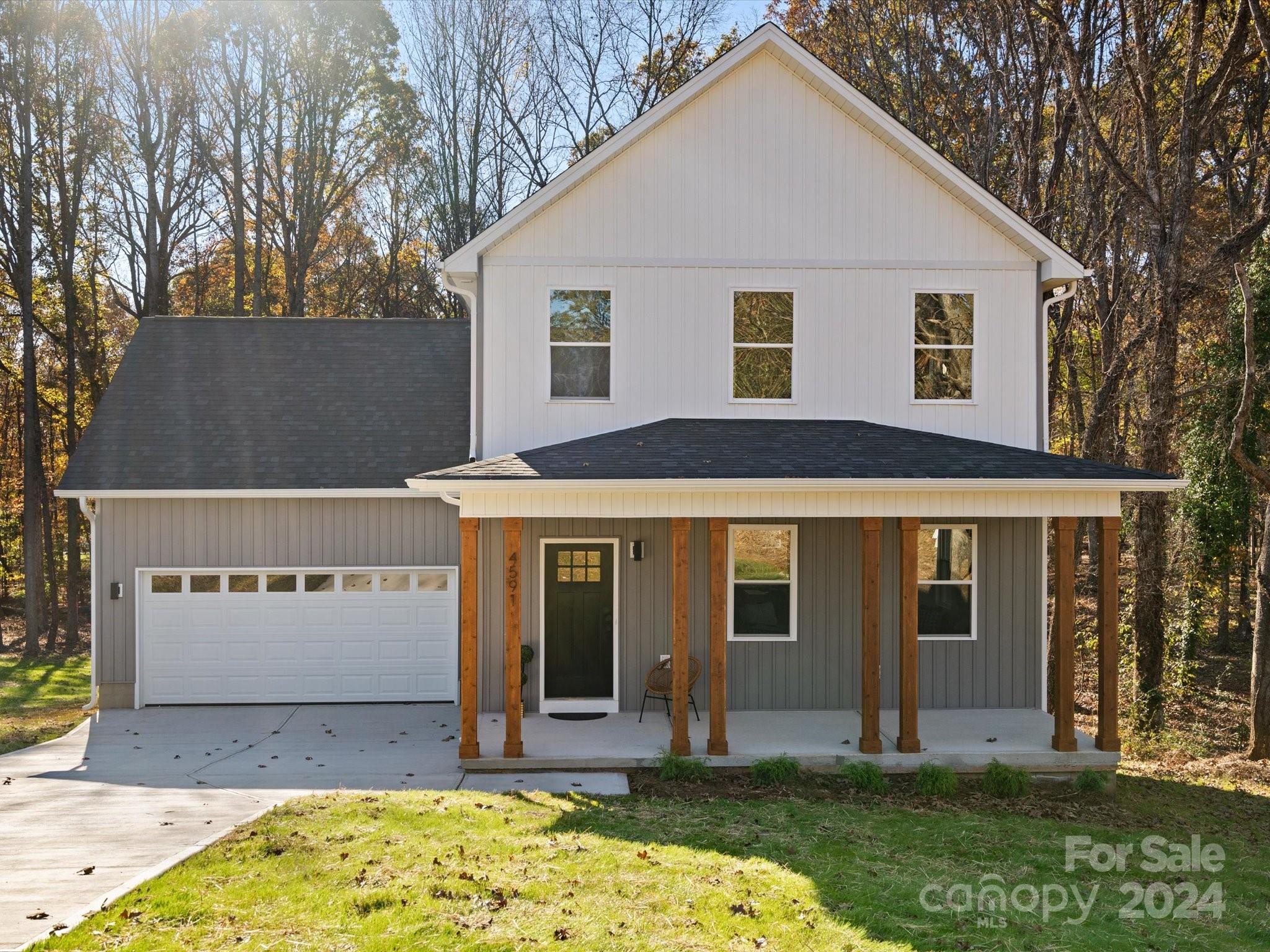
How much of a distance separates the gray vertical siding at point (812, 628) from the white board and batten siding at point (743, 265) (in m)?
1.49

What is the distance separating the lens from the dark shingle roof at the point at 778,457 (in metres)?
9.66

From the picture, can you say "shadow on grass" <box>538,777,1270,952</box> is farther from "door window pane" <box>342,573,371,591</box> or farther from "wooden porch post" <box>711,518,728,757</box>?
"door window pane" <box>342,573,371,591</box>

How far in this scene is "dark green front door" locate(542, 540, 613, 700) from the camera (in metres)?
11.9

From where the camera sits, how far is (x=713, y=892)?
6.12 meters

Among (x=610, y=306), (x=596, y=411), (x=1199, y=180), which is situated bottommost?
(x=596, y=411)

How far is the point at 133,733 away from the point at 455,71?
1955 centimetres

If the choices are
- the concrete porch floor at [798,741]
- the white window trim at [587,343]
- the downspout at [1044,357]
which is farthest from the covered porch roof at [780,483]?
the concrete porch floor at [798,741]

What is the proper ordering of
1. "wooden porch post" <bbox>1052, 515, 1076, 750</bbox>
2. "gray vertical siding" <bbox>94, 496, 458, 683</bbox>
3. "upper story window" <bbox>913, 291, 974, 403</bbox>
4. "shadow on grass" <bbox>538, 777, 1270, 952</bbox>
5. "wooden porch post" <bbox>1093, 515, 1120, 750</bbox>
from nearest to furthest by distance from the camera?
"shadow on grass" <bbox>538, 777, 1270, 952</bbox> → "wooden porch post" <bbox>1052, 515, 1076, 750</bbox> → "wooden porch post" <bbox>1093, 515, 1120, 750</bbox> → "upper story window" <bbox>913, 291, 974, 403</bbox> → "gray vertical siding" <bbox>94, 496, 458, 683</bbox>

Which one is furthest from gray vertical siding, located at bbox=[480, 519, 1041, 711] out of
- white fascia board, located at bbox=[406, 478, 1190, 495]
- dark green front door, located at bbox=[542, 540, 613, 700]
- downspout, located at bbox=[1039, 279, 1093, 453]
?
white fascia board, located at bbox=[406, 478, 1190, 495]

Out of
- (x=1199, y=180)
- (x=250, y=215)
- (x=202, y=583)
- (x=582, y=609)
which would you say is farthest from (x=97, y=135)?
(x=1199, y=180)

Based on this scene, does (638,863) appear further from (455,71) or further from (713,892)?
(455,71)

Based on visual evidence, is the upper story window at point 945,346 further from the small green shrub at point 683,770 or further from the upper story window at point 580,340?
the small green shrub at point 683,770

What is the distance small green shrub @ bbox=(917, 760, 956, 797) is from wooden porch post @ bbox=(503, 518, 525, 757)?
13.5ft

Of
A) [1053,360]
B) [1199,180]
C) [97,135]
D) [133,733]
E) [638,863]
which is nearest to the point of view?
[638,863]
